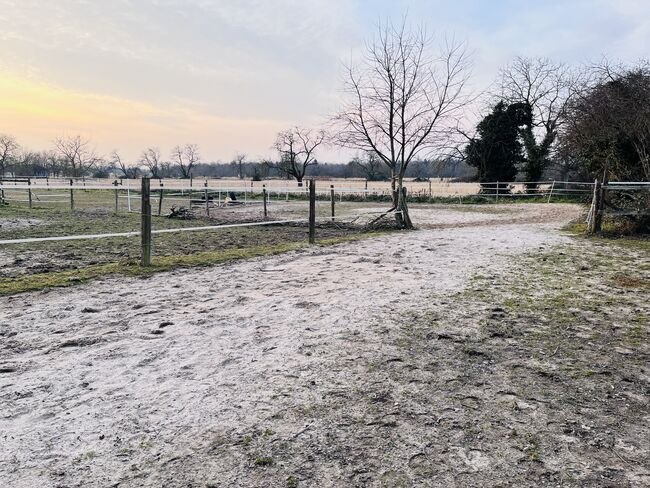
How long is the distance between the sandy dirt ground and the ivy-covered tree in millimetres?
26877

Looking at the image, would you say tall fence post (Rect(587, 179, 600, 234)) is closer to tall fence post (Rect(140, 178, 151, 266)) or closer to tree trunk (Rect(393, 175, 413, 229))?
tree trunk (Rect(393, 175, 413, 229))

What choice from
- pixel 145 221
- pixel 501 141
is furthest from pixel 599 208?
pixel 501 141

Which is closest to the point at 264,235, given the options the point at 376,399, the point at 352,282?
the point at 352,282

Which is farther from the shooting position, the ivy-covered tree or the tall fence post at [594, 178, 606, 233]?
the ivy-covered tree

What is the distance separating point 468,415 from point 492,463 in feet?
1.18

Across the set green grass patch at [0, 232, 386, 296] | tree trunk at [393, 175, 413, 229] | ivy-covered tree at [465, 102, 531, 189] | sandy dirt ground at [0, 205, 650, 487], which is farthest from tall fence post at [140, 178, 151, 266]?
ivy-covered tree at [465, 102, 531, 189]


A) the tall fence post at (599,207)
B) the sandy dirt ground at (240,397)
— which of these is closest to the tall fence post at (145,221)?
the sandy dirt ground at (240,397)

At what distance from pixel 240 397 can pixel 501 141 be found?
96.8ft

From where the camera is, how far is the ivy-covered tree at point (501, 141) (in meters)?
27.9

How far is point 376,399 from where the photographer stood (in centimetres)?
223

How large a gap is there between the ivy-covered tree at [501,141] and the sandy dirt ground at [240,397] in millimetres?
26877

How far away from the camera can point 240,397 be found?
2250 mm

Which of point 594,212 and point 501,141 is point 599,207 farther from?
point 501,141

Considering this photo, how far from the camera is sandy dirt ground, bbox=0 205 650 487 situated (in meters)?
1.69
